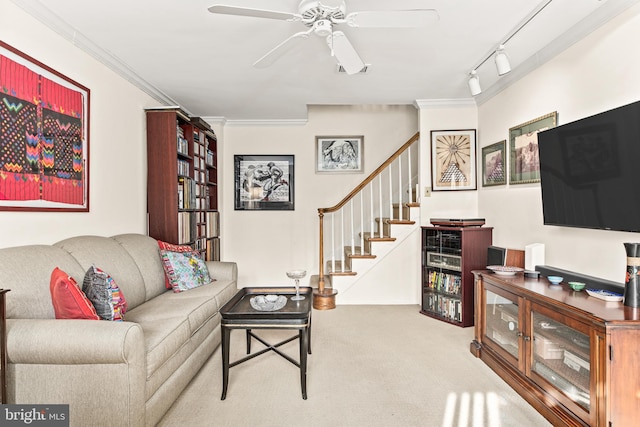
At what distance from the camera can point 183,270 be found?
3.23m

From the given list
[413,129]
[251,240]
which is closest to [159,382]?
[251,240]

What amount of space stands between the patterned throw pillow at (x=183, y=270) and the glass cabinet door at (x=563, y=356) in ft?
8.94

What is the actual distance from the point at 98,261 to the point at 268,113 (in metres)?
3.04

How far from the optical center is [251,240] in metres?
5.30

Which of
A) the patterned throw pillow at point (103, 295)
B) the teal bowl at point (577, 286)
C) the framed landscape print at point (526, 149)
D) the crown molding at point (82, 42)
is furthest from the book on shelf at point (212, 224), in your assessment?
the teal bowl at point (577, 286)

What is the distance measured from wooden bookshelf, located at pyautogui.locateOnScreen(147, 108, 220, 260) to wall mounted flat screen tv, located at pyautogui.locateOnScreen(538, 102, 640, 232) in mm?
3399

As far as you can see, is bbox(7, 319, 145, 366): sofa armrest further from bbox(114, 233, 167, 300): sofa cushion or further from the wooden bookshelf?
the wooden bookshelf

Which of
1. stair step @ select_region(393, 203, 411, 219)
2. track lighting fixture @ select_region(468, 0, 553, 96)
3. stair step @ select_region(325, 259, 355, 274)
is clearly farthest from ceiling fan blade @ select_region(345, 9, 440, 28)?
stair step @ select_region(325, 259, 355, 274)

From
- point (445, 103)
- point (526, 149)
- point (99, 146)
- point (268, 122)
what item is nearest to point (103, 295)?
point (99, 146)

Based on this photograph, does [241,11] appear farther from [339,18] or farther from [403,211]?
[403,211]

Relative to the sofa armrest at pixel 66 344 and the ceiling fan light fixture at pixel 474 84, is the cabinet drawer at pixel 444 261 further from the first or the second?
the sofa armrest at pixel 66 344

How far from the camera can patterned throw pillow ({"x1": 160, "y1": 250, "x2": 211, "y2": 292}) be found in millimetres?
3158

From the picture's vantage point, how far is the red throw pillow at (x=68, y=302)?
1.84 metres

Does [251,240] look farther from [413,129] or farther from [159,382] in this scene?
[159,382]
